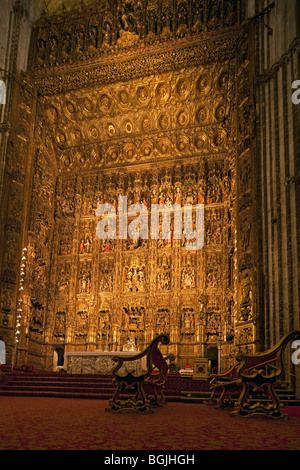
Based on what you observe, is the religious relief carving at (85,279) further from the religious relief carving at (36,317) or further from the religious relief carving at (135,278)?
the religious relief carving at (36,317)

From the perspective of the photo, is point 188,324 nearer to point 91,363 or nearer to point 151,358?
point 91,363

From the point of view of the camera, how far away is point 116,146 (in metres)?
22.7

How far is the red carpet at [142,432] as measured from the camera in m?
3.88

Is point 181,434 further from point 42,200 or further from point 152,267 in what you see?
point 42,200

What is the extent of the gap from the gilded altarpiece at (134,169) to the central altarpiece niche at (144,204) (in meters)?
0.05

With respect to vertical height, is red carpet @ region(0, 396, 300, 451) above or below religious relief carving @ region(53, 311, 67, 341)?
below

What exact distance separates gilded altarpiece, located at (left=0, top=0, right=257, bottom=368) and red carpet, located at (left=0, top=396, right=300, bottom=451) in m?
12.2

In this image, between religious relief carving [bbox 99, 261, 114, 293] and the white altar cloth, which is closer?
the white altar cloth

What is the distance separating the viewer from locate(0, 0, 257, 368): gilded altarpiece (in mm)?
18734

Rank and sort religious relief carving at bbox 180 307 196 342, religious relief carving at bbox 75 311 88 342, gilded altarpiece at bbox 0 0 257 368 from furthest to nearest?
religious relief carving at bbox 75 311 88 342
religious relief carving at bbox 180 307 196 342
gilded altarpiece at bbox 0 0 257 368

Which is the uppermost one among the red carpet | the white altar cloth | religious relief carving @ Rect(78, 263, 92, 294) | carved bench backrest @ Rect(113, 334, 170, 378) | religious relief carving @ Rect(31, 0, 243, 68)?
religious relief carving @ Rect(31, 0, 243, 68)

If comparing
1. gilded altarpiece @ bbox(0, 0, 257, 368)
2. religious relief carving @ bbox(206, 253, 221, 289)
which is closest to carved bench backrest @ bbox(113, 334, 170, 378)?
gilded altarpiece @ bbox(0, 0, 257, 368)

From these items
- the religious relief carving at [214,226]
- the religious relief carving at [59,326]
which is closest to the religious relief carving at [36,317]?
the religious relief carving at [59,326]

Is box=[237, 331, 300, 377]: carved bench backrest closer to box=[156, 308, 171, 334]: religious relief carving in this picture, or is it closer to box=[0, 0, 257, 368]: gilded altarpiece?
box=[0, 0, 257, 368]: gilded altarpiece
